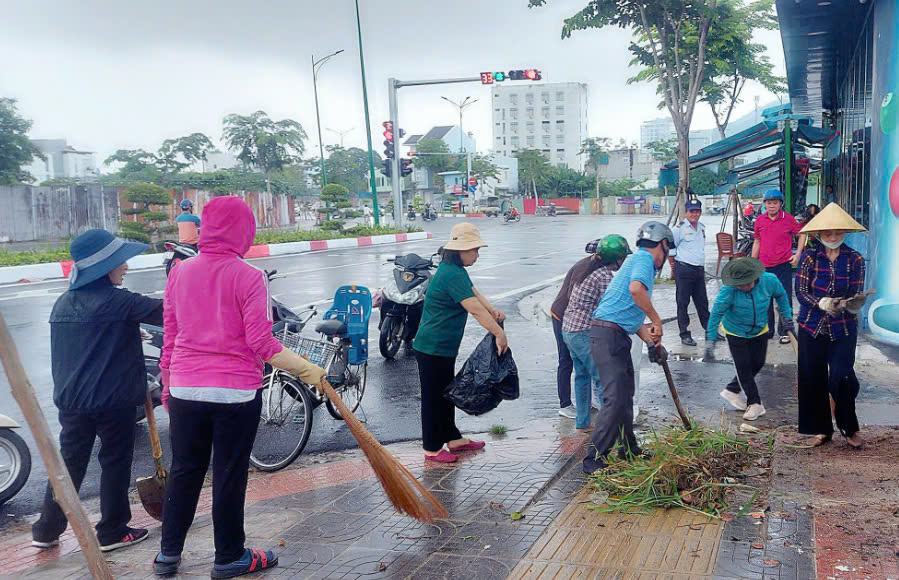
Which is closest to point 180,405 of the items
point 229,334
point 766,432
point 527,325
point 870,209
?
point 229,334

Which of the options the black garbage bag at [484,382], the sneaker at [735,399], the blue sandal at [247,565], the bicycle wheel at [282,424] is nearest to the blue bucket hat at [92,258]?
the blue sandal at [247,565]

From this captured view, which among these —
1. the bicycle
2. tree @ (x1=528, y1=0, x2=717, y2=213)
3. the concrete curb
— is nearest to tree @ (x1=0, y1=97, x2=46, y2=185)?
the concrete curb

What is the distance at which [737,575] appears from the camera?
3.71 metres

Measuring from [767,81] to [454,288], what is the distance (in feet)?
80.3

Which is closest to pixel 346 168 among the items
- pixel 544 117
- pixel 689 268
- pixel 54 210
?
pixel 54 210

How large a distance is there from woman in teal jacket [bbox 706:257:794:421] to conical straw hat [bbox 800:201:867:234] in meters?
0.96

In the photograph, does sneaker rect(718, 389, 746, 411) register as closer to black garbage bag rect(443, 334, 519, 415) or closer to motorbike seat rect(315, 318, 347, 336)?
black garbage bag rect(443, 334, 519, 415)

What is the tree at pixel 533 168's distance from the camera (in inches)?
3354

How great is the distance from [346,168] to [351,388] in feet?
239

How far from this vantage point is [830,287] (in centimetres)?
564

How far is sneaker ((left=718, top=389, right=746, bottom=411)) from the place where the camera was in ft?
22.7

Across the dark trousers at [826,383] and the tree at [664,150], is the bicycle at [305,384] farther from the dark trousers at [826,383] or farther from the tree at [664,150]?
the tree at [664,150]

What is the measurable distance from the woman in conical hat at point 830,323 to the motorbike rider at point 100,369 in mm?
4238

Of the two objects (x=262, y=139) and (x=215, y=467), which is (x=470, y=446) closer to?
(x=215, y=467)
